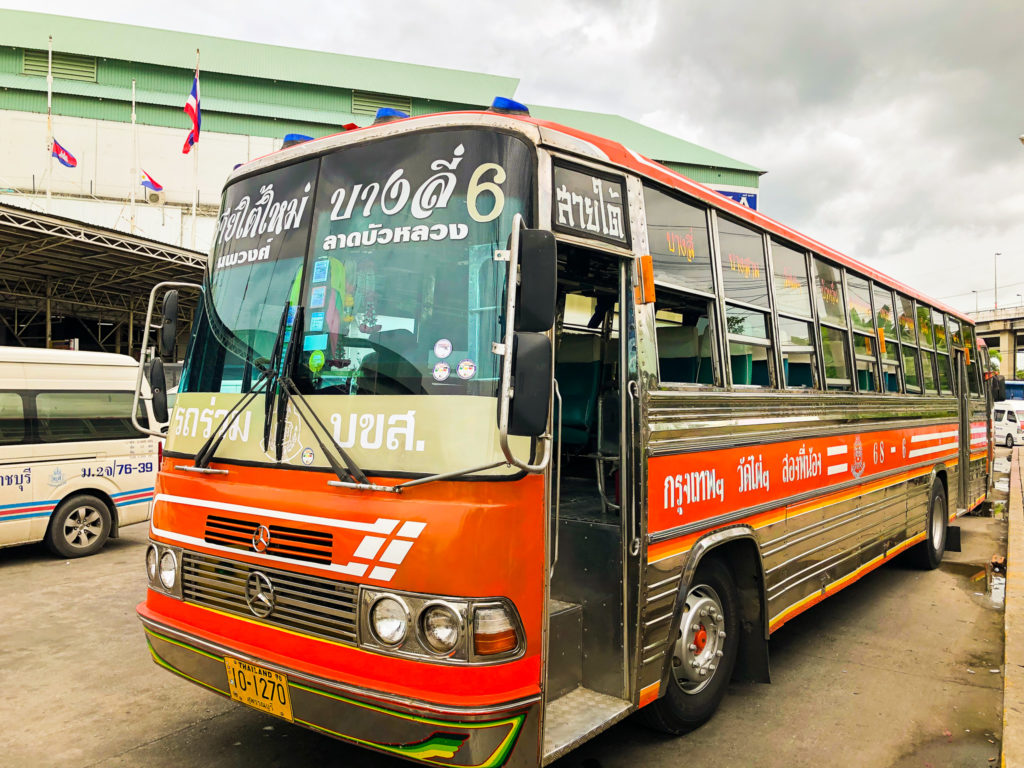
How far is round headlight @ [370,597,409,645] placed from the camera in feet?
9.53

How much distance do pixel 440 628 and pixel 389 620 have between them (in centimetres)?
21

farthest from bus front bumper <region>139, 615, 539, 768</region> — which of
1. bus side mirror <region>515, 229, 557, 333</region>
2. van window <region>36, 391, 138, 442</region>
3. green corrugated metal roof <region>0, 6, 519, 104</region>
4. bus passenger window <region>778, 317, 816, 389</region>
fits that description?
green corrugated metal roof <region>0, 6, 519, 104</region>

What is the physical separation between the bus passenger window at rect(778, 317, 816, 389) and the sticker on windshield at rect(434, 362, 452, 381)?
9.53 ft

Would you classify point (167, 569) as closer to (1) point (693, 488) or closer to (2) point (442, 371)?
(2) point (442, 371)

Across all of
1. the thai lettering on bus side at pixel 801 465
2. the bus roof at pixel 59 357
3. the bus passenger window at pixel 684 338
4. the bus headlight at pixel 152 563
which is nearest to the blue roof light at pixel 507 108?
the bus passenger window at pixel 684 338

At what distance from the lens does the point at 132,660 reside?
5543mm

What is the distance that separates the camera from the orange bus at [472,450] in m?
2.89

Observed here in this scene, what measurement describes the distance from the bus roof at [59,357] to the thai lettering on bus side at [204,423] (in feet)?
18.5

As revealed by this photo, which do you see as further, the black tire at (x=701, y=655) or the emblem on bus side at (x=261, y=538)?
the black tire at (x=701, y=655)

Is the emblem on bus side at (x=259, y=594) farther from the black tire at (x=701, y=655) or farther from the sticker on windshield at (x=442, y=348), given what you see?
the black tire at (x=701, y=655)

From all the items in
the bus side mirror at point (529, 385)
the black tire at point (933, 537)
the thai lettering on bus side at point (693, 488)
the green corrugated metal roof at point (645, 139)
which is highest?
the green corrugated metal roof at point (645, 139)

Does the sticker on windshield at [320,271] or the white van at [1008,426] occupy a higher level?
the sticker on windshield at [320,271]

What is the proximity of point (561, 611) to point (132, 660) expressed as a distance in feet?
12.0

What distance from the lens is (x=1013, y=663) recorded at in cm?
530
